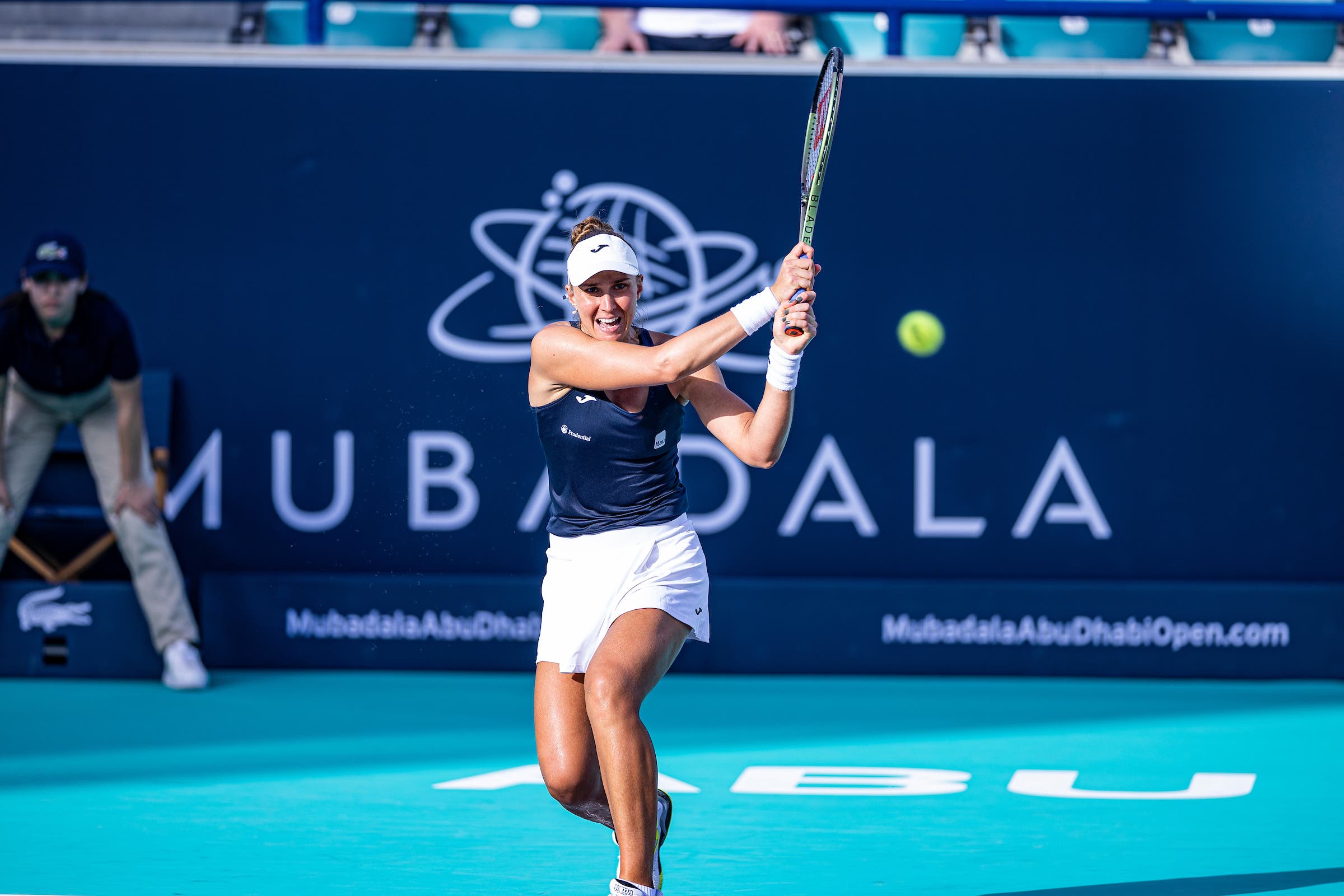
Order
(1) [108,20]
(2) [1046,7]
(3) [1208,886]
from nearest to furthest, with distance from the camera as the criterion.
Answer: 1. (3) [1208,886]
2. (2) [1046,7]
3. (1) [108,20]

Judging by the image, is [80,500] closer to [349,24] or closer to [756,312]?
[349,24]

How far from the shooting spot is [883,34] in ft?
26.5

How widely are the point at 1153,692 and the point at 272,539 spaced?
3.64m

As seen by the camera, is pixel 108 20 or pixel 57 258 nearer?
pixel 57 258

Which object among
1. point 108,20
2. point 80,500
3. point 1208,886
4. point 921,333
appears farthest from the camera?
point 108,20

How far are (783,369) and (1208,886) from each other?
5.24 ft

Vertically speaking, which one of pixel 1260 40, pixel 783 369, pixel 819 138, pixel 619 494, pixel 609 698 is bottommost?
pixel 609 698

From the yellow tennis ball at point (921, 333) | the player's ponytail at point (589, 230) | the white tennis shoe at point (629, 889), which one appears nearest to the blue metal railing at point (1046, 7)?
the yellow tennis ball at point (921, 333)

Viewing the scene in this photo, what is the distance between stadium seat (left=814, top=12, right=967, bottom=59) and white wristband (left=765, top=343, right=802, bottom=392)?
4835 millimetres

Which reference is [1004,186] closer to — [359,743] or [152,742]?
[359,743]

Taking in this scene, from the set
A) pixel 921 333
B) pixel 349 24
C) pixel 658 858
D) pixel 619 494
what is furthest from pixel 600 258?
pixel 349 24

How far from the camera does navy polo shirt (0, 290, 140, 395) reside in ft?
21.4

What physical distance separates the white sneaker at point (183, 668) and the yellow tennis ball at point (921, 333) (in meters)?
3.11

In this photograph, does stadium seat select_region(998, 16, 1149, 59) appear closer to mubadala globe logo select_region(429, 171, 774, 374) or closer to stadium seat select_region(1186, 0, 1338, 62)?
stadium seat select_region(1186, 0, 1338, 62)
